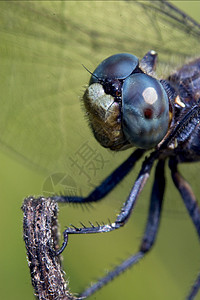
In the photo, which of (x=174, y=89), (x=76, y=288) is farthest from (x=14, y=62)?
(x=76, y=288)

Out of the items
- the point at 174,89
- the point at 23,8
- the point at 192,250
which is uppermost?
the point at 174,89

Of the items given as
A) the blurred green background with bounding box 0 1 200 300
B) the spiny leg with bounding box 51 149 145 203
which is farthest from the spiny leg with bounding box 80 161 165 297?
the spiny leg with bounding box 51 149 145 203

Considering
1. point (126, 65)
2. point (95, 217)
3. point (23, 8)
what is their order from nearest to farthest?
point (126, 65) < point (23, 8) < point (95, 217)

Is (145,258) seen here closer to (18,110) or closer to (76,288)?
(76,288)

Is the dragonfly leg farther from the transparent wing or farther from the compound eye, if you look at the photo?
the compound eye

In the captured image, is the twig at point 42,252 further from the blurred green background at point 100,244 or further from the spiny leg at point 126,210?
the blurred green background at point 100,244

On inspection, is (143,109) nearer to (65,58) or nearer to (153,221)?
(65,58)

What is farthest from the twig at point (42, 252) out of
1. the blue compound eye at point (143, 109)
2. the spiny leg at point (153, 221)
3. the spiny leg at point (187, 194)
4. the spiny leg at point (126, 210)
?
the spiny leg at point (187, 194)

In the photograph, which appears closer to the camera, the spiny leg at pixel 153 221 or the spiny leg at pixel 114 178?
the spiny leg at pixel 114 178
